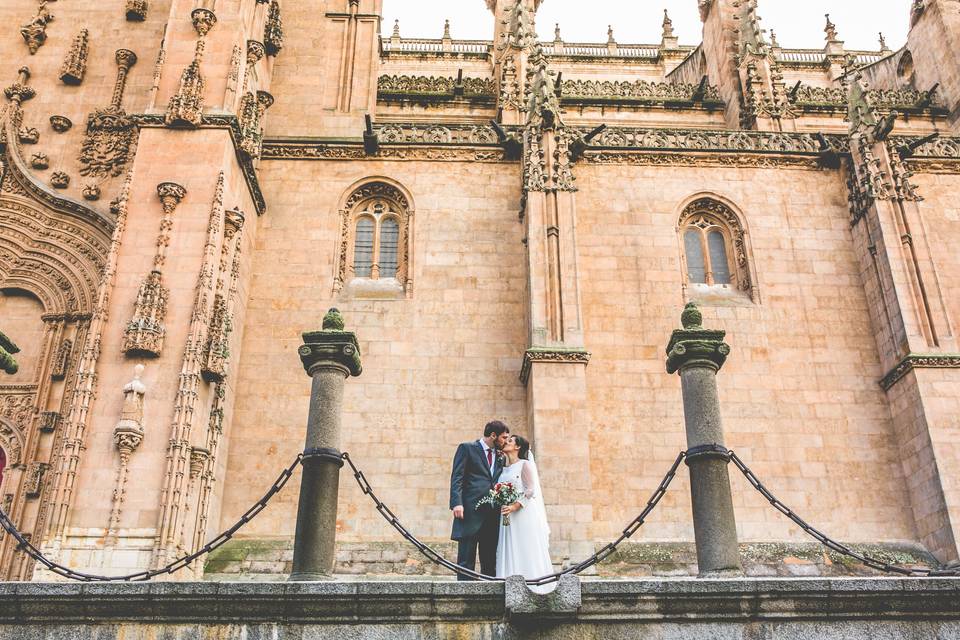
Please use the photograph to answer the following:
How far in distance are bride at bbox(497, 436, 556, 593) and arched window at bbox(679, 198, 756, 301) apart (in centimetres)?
950

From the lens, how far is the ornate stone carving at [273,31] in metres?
18.7

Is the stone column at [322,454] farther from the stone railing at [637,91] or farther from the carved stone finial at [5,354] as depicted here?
the stone railing at [637,91]

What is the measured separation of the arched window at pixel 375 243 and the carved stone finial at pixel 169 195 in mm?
3469

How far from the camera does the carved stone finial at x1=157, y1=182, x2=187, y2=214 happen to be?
14312 mm

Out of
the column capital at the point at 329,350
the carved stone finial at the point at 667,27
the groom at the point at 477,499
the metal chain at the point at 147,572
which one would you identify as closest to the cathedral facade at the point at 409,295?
the metal chain at the point at 147,572

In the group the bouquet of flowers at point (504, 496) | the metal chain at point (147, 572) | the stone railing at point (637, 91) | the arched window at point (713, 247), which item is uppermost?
the stone railing at point (637, 91)

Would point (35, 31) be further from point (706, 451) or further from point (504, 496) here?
point (706, 451)

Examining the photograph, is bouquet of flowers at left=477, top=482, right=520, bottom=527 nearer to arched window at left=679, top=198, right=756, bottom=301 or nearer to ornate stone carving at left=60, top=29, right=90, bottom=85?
arched window at left=679, top=198, right=756, bottom=301

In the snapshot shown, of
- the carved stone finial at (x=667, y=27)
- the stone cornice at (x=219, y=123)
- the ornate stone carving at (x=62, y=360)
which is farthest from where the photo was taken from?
the carved stone finial at (x=667, y=27)

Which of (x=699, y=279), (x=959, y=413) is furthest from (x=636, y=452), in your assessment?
(x=959, y=413)

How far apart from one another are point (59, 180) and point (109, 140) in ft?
4.19

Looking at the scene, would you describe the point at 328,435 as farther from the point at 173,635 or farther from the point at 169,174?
the point at 169,174

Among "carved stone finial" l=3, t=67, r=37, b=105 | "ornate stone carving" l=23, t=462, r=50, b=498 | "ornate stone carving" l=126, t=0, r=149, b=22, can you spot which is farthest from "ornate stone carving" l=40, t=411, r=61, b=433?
"ornate stone carving" l=126, t=0, r=149, b=22

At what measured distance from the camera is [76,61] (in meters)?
17.5
